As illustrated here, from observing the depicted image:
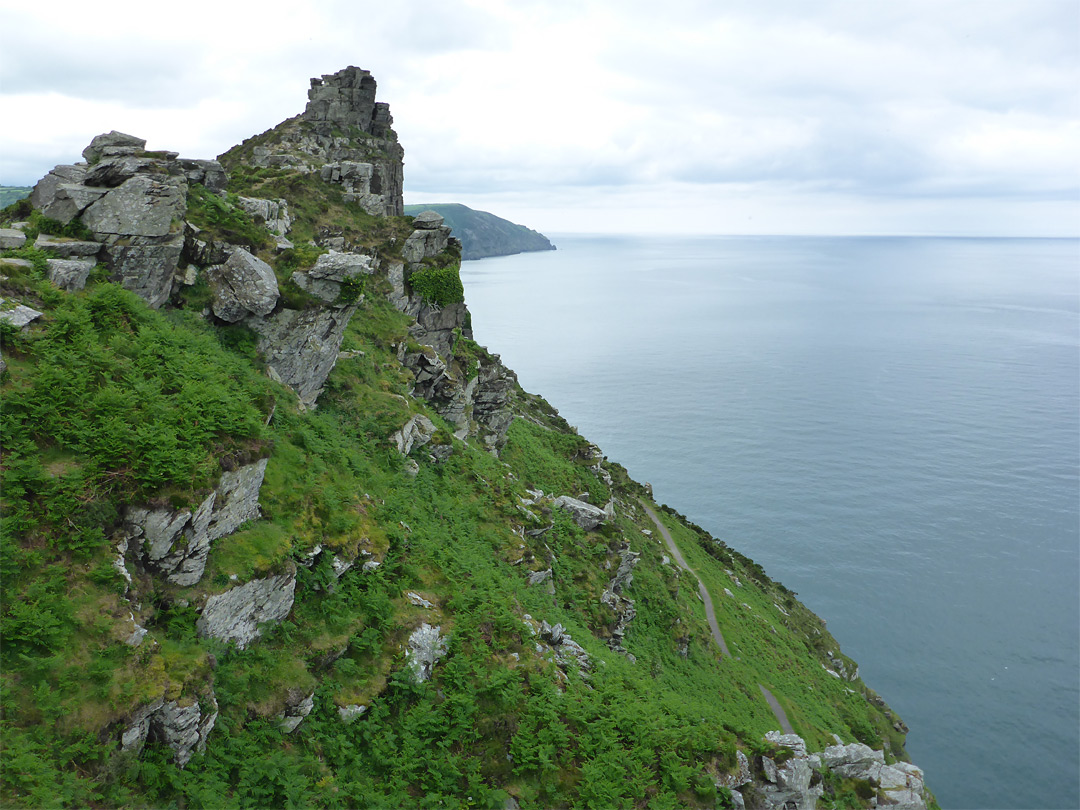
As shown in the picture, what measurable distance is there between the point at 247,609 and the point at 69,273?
1256cm

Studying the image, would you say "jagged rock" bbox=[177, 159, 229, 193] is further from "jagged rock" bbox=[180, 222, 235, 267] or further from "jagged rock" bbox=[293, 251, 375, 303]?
"jagged rock" bbox=[293, 251, 375, 303]

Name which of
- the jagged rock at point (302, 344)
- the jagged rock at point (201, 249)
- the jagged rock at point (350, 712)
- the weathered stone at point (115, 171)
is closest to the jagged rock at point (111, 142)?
the weathered stone at point (115, 171)

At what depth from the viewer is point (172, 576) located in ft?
46.6

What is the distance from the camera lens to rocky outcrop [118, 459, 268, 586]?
1384cm

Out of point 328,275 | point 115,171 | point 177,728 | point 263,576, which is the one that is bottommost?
point 177,728

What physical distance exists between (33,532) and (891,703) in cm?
7768

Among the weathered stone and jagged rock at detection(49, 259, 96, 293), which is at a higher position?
the weathered stone

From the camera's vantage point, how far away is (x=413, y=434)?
29078 millimetres

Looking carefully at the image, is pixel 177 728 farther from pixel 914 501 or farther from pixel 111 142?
pixel 914 501

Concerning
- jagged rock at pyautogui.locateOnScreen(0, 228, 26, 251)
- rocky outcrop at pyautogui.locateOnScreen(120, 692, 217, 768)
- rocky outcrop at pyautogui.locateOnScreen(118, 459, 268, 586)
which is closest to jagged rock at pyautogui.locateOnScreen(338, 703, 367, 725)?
rocky outcrop at pyautogui.locateOnScreen(120, 692, 217, 768)

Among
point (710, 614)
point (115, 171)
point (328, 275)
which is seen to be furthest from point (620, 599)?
point (115, 171)

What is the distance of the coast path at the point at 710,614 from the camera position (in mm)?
40209

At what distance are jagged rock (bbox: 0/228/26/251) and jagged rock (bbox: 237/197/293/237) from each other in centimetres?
1129

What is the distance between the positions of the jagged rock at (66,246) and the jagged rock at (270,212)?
10.2 m
